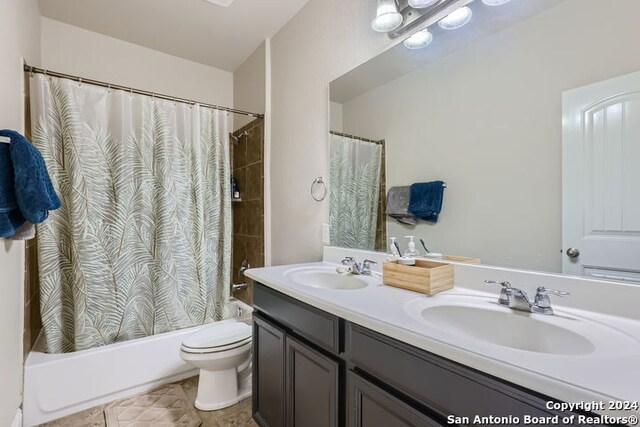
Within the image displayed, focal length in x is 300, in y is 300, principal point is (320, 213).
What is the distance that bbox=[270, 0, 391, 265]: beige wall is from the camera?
1.72m

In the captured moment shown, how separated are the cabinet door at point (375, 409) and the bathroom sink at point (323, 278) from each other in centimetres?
56

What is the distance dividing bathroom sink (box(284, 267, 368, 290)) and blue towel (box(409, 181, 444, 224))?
0.43 m

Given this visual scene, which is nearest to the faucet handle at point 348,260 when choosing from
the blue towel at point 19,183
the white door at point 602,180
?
the white door at point 602,180

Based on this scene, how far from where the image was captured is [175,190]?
208cm

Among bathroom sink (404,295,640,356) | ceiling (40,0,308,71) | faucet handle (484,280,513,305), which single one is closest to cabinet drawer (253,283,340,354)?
bathroom sink (404,295,640,356)

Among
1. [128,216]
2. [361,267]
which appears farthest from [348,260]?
[128,216]

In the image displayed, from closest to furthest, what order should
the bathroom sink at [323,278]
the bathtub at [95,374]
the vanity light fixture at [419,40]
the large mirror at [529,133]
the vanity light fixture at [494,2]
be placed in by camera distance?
the large mirror at [529,133] → the vanity light fixture at [494,2] → the vanity light fixture at [419,40] → the bathroom sink at [323,278] → the bathtub at [95,374]

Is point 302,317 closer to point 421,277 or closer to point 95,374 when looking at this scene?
point 421,277

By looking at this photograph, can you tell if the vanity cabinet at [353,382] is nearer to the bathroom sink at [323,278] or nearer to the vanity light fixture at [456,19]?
the bathroom sink at [323,278]

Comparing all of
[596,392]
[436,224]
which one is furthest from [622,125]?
[596,392]

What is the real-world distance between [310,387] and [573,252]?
1.01 metres

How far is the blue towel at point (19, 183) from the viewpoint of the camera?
1161 mm

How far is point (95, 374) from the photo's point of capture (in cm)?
176

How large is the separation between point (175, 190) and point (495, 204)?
192cm
